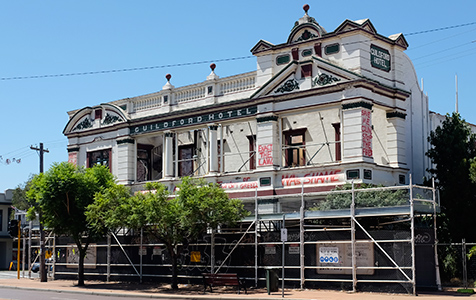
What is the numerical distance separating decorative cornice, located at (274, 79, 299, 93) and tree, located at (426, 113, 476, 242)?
24.7 feet

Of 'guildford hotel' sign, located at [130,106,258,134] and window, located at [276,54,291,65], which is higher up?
window, located at [276,54,291,65]

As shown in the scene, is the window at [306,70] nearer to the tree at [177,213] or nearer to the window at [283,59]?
the window at [283,59]

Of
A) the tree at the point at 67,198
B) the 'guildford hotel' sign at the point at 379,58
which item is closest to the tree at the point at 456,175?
the 'guildford hotel' sign at the point at 379,58

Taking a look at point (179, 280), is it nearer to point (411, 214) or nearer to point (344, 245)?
point (344, 245)

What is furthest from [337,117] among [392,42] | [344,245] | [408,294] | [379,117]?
[408,294]

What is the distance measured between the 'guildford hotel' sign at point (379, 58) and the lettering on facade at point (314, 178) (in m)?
6.08

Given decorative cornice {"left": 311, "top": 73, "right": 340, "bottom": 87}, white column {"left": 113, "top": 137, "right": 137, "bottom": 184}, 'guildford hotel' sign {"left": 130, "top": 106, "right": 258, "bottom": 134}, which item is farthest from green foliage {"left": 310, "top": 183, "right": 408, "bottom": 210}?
white column {"left": 113, "top": 137, "right": 137, "bottom": 184}

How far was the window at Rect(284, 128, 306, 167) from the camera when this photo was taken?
119 ft

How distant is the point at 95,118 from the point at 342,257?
23.5 m

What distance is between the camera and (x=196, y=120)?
37438 mm

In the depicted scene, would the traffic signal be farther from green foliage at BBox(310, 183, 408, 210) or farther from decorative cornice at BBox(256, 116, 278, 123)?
green foliage at BBox(310, 183, 408, 210)

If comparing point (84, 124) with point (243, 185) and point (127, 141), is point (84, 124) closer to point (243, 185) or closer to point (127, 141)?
point (127, 141)

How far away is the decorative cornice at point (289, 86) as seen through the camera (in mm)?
32781

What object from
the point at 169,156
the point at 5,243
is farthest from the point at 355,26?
the point at 5,243
